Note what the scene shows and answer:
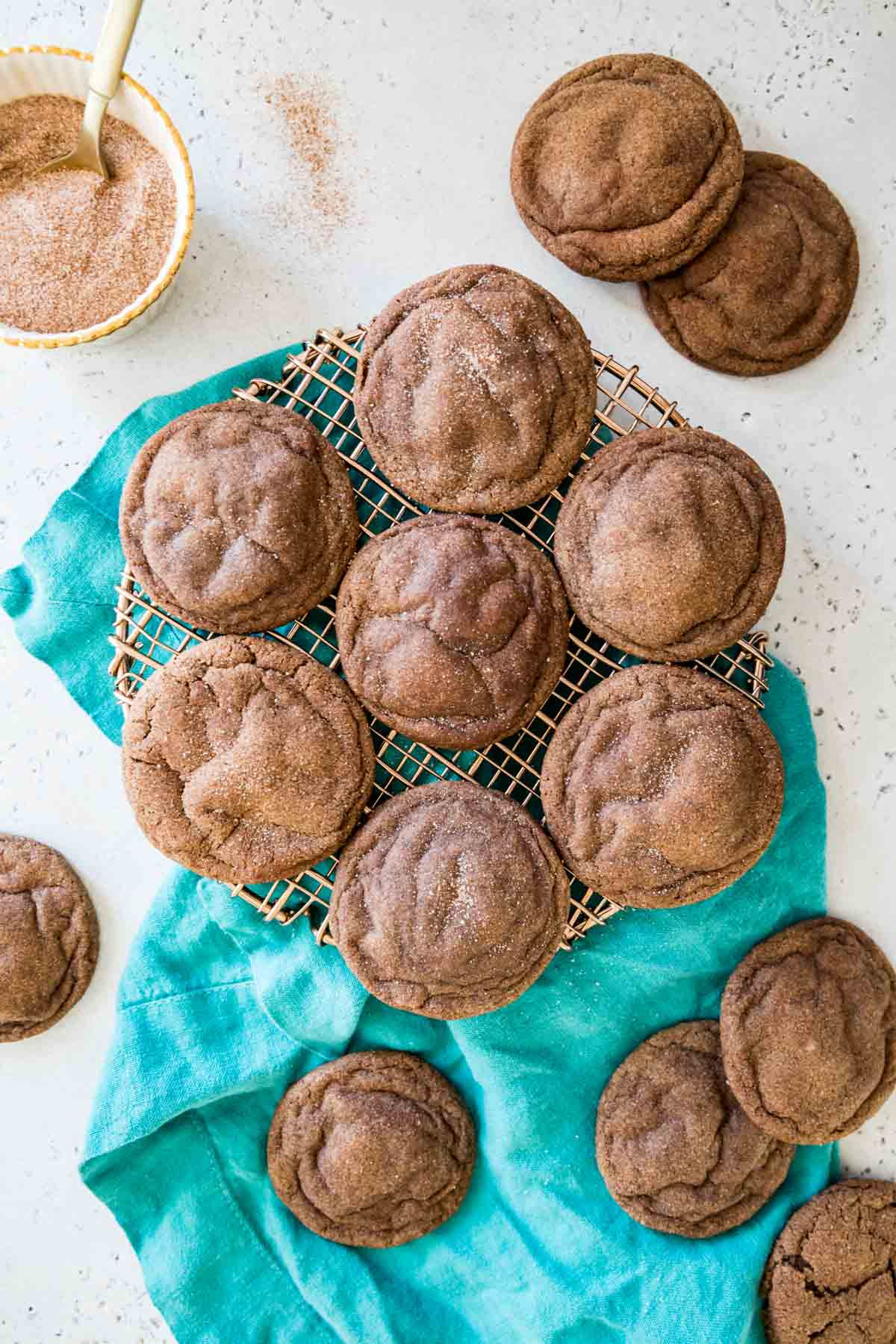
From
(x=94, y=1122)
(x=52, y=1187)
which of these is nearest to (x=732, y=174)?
(x=94, y=1122)

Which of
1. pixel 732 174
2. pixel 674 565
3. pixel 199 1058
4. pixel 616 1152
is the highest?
pixel 732 174

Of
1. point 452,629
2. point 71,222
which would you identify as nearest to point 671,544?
point 452,629

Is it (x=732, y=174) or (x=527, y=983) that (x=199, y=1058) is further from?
(x=732, y=174)

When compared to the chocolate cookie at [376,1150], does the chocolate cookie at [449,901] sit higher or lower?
higher

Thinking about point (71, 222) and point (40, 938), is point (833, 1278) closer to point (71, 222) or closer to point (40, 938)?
point (40, 938)

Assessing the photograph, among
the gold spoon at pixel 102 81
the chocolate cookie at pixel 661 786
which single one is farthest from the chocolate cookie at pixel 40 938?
the gold spoon at pixel 102 81

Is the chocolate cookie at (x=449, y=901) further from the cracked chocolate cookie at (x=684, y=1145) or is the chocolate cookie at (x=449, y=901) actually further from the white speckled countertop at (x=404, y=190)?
the white speckled countertop at (x=404, y=190)
